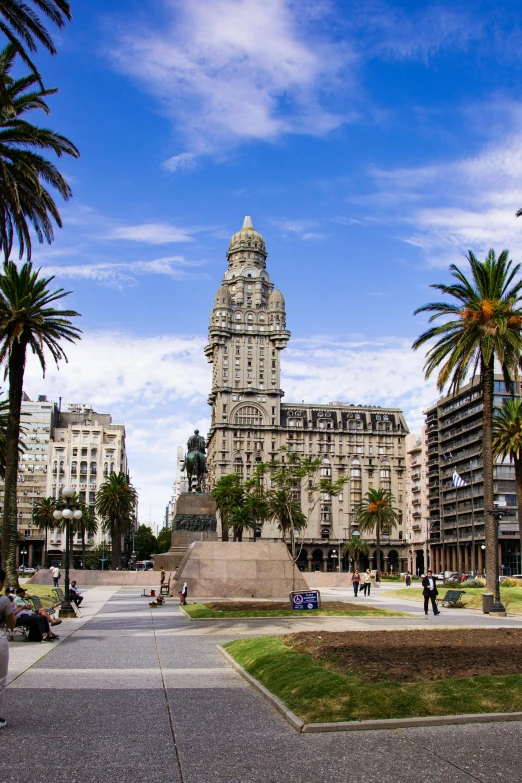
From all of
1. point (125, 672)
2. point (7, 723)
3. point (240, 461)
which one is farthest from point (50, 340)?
point (240, 461)

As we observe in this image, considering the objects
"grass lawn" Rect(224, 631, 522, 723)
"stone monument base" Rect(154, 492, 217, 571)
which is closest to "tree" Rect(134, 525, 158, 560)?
"stone monument base" Rect(154, 492, 217, 571)

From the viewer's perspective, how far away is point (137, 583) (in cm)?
6325

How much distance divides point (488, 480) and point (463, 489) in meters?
90.0

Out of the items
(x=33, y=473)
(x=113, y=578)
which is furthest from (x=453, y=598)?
(x=33, y=473)

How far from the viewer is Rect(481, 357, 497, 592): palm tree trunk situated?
33.2 meters

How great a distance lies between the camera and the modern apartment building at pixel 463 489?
106812mm

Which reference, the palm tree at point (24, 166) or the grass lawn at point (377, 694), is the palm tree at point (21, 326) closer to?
the palm tree at point (24, 166)

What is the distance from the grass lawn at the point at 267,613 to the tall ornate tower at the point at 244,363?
11259cm

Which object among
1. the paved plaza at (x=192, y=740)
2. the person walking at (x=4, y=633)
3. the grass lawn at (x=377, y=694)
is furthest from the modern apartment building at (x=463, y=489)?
the person walking at (x=4, y=633)

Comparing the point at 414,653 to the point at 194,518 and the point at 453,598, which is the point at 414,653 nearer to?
the point at 453,598

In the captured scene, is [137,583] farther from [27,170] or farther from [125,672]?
[125,672]

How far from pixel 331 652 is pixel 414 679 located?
3.41 meters

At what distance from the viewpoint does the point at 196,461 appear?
47.0 meters

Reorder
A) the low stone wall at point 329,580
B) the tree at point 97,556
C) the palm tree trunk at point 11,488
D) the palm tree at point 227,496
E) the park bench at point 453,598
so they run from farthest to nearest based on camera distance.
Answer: the tree at point 97,556 < the palm tree at point 227,496 < the low stone wall at point 329,580 < the park bench at point 453,598 < the palm tree trunk at point 11,488
